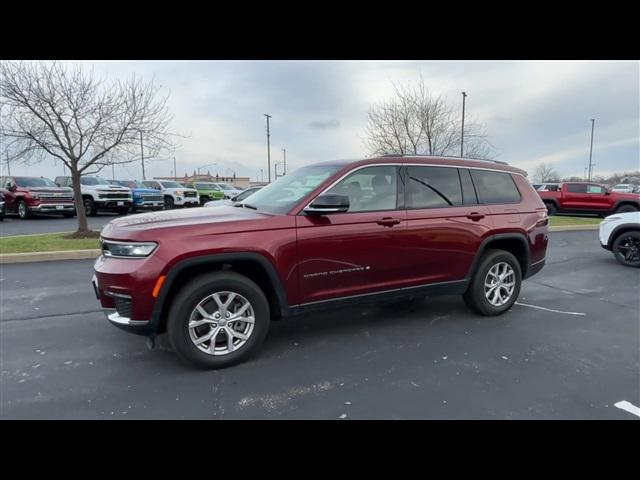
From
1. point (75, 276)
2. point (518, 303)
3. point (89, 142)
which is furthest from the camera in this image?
point (89, 142)

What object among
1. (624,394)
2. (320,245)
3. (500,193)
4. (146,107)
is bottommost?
(624,394)

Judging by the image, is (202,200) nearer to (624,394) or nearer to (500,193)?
(500,193)

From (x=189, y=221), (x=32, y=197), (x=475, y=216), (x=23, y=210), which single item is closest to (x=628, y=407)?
(x=475, y=216)

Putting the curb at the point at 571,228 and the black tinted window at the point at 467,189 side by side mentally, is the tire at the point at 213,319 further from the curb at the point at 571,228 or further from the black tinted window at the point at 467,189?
the curb at the point at 571,228

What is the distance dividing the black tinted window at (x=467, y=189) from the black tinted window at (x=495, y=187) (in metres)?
0.08

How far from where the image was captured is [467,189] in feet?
14.4

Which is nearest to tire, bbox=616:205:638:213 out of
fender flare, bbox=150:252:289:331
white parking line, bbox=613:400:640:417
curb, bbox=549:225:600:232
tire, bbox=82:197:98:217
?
curb, bbox=549:225:600:232

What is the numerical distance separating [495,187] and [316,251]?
2.64 m

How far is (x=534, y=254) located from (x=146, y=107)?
31.7 ft

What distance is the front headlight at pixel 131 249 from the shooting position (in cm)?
298

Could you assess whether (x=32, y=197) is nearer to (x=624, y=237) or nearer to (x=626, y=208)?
(x=624, y=237)

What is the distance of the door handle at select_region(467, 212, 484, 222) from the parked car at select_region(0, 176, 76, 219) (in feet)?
52.9

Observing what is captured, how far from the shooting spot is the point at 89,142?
30.8 ft

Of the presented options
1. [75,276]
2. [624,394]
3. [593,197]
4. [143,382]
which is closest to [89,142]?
[75,276]
